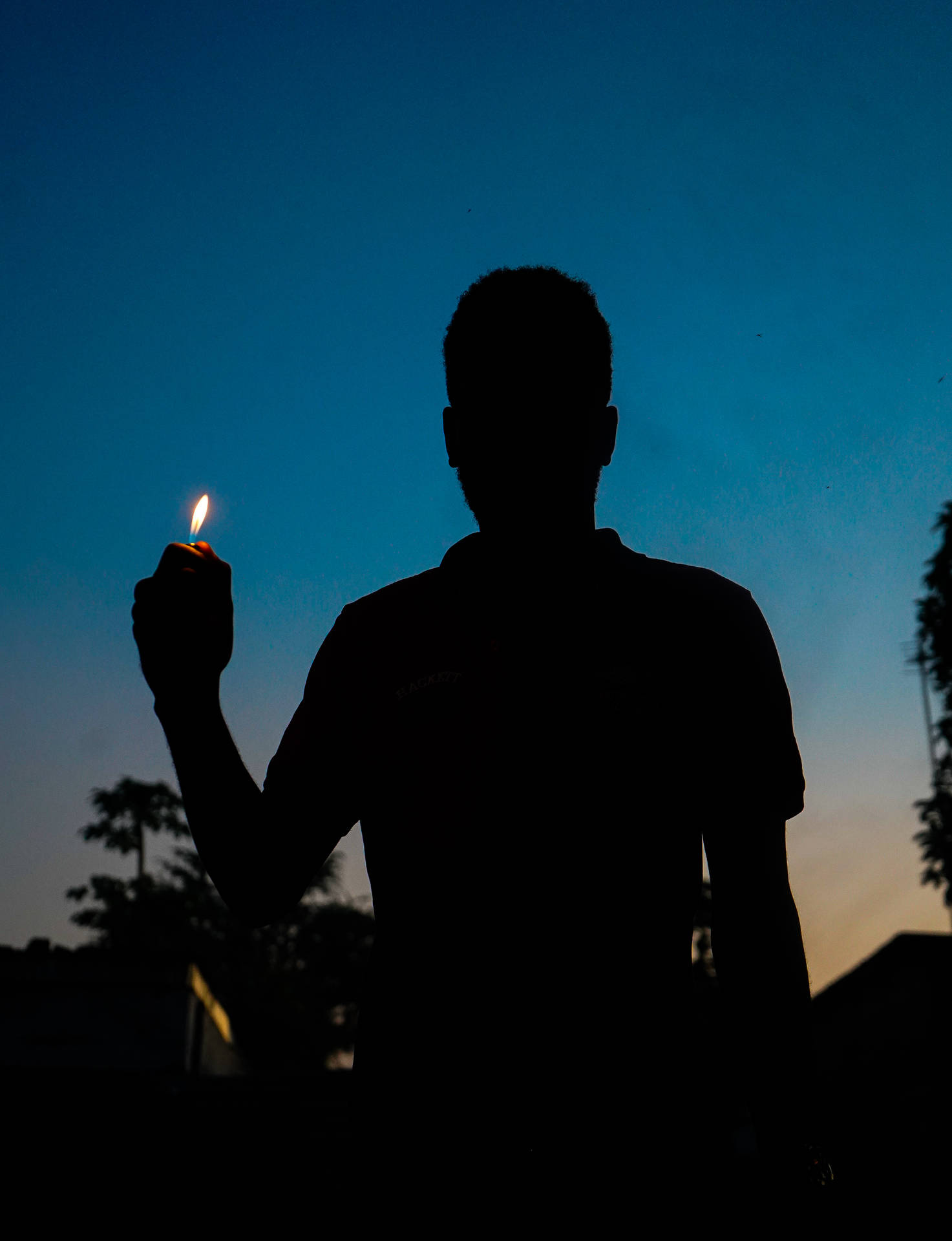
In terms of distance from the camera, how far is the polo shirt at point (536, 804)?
4.50 feet

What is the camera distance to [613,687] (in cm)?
158

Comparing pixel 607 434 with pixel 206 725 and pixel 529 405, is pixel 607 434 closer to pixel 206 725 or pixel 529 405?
pixel 529 405

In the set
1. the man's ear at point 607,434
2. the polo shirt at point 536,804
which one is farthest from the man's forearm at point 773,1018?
the man's ear at point 607,434

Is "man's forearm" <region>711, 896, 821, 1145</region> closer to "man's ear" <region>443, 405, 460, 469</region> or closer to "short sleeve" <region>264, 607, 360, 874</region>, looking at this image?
"short sleeve" <region>264, 607, 360, 874</region>

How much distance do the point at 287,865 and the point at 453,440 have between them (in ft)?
2.61

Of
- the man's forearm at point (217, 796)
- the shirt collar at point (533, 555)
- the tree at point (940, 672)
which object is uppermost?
the tree at point (940, 672)

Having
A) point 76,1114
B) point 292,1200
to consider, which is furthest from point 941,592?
point 76,1114

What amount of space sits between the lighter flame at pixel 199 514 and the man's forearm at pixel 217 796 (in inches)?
11.7

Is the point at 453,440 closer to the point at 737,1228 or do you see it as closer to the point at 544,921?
the point at 544,921

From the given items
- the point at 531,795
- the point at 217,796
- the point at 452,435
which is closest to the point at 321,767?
the point at 217,796

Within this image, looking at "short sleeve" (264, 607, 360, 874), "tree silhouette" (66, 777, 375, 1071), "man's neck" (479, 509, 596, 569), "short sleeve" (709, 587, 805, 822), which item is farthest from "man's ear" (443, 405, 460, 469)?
"tree silhouette" (66, 777, 375, 1071)

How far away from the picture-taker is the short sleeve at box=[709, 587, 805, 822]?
64.4 inches

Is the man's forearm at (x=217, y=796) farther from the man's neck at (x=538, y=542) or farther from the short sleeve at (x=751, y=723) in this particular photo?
the short sleeve at (x=751, y=723)

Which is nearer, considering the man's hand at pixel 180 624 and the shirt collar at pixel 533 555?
the man's hand at pixel 180 624
